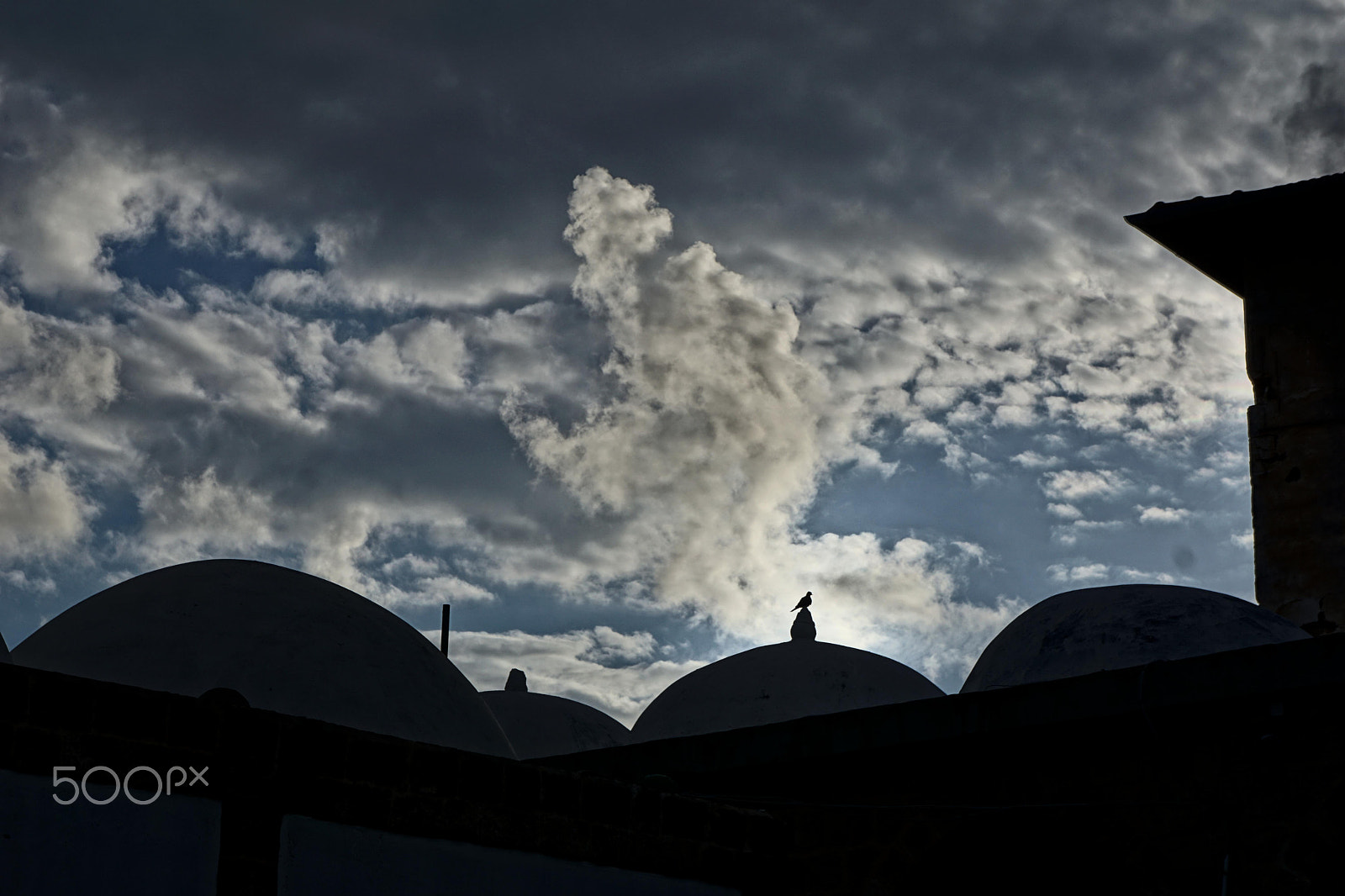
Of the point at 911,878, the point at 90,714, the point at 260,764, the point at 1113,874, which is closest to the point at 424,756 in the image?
the point at 260,764

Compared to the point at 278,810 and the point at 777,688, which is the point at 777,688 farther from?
the point at 278,810

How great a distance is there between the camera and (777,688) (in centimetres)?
1800

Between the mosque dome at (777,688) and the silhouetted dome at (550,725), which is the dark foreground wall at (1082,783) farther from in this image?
the silhouetted dome at (550,725)

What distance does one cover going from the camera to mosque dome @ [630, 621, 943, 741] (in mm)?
17781

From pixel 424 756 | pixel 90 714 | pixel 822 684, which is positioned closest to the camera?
pixel 90 714

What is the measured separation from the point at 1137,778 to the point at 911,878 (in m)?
1.62

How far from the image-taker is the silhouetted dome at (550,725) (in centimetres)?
1977

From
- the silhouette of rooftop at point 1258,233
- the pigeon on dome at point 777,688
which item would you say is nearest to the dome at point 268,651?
the pigeon on dome at point 777,688

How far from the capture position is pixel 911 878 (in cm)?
1033

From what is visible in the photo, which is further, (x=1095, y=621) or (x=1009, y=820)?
(x=1095, y=621)

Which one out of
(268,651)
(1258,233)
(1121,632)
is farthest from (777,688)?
(268,651)

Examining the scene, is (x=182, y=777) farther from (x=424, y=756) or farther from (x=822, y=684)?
(x=822, y=684)

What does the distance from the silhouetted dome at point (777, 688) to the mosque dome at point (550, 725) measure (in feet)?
4.88

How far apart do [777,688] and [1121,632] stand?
586 centimetres
